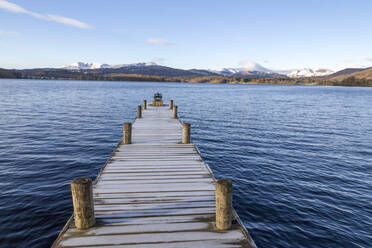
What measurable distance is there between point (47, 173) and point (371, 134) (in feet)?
107

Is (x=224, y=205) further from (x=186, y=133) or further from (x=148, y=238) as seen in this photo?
(x=186, y=133)

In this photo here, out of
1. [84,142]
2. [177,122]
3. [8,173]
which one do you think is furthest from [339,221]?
[84,142]

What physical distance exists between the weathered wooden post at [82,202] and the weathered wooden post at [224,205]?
3.41 metres

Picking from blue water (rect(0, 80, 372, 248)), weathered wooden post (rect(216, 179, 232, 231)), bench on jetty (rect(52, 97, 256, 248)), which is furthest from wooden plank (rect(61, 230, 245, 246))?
blue water (rect(0, 80, 372, 248))

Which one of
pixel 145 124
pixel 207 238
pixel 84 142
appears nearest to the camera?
pixel 207 238

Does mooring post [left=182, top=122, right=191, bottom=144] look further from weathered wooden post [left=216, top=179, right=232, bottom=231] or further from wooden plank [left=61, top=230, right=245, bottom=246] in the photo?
wooden plank [left=61, top=230, right=245, bottom=246]

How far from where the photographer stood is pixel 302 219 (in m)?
9.36

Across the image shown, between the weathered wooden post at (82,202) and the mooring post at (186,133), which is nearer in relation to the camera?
the weathered wooden post at (82,202)

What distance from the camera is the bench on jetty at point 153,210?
5.18 meters

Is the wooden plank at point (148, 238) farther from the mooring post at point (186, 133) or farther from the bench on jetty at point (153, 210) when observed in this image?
the mooring post at point (186, 133)

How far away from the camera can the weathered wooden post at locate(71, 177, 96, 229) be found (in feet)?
17.5

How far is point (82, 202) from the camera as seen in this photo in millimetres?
5375

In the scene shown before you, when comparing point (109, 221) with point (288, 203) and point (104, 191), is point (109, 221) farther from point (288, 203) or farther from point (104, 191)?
point (288, 203)

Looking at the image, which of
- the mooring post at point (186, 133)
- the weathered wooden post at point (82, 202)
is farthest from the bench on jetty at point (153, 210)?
A: the mooring post at point (186, 133)
